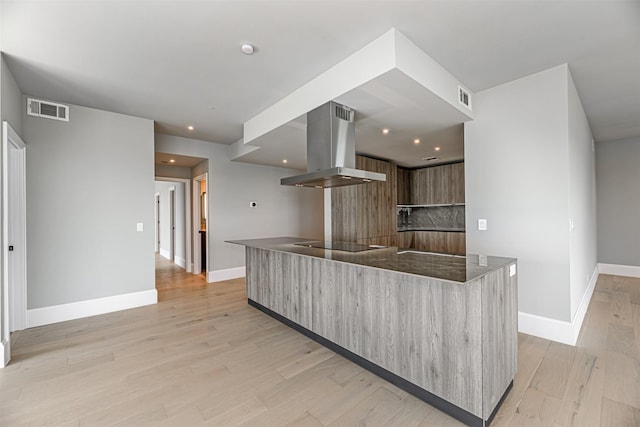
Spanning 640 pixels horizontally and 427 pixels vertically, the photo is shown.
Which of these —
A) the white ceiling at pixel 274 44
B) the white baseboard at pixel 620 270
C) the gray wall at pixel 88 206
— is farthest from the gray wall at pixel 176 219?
the white baseboard at pixel 620 270

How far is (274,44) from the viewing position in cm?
235

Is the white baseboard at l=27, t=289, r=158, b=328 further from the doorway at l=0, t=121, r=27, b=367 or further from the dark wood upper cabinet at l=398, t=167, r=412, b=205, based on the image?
the dark wood upper cabinet at l=398, t=167, r=412, b=205

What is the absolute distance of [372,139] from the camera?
169 inches

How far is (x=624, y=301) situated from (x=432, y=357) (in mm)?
3927

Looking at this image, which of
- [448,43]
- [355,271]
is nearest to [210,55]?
[448,43]

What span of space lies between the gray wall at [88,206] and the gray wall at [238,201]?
1030 millimetres

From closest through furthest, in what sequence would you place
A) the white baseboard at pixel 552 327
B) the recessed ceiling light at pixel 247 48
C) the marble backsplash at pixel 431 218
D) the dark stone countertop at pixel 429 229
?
1. the recessed ceiling light at pixel 247 48
2. the white baseboard at pixel 552 327
3. the dark stone countertop at pixel 429 229
4. the marble backsplash at pixel 431 218

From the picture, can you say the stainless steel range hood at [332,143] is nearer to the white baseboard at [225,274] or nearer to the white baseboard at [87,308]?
the white baseboard at [87,308]

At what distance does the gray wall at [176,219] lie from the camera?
7.00 meters

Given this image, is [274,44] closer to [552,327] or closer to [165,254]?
[552,327]

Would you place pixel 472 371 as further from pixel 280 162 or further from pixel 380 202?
pixel 280 162

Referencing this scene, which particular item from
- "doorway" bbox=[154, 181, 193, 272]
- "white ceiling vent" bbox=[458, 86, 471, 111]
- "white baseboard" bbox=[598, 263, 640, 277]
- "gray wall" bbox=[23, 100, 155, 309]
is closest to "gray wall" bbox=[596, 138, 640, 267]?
"white baseboard" bbox=[598, 263, 640, 277]

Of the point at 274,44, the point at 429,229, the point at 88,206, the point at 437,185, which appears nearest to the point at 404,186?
the point at 437,185

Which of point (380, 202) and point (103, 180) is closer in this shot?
point (103, 180)
